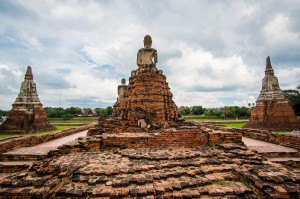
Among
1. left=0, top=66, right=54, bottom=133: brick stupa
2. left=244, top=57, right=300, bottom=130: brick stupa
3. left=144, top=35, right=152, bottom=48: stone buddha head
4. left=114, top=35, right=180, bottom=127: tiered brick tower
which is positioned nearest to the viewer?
left=114, top=35, right=180, bottom=127: tiered brick tower

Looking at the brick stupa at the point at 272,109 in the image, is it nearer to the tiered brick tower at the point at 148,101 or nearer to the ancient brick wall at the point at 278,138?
the ancient brick wall at the point at 278,138

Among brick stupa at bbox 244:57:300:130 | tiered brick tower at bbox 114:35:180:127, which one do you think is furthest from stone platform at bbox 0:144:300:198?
brick stupa at bbox 244:57:300:130

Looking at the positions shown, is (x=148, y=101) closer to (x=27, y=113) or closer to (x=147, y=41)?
(x=147, y=41)

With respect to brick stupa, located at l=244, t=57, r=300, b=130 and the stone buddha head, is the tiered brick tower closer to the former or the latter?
the stone buddha head

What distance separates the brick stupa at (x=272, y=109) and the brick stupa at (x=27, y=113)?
22120mm

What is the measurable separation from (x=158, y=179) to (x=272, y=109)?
1760cm

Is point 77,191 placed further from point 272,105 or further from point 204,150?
point 272,105

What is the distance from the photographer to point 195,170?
4891mm

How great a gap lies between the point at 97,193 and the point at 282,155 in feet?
26.3

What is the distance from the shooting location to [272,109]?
685 inches

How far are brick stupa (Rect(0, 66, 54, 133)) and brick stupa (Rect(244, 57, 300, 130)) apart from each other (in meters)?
22.1

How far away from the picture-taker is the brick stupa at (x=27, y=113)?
16828 millimetres

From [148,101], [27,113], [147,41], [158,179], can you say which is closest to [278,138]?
[148,101]

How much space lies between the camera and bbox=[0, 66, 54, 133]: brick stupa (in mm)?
16828
